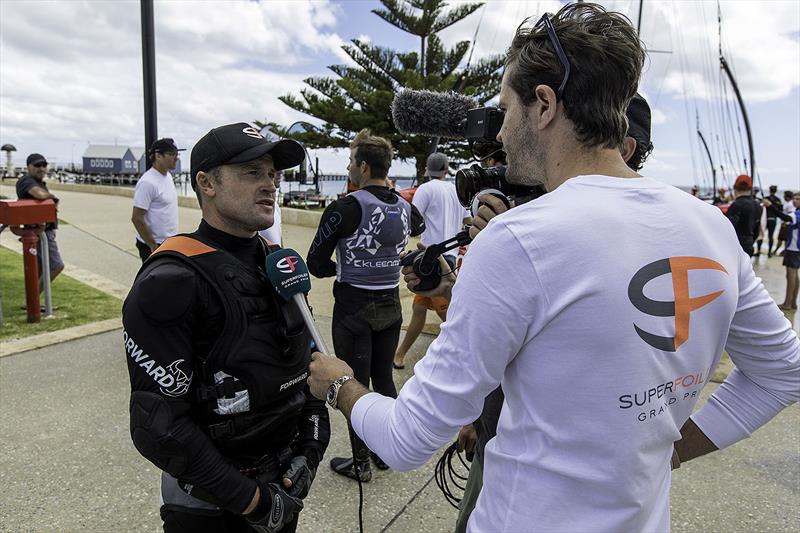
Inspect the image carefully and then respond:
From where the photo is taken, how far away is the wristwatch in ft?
4.11

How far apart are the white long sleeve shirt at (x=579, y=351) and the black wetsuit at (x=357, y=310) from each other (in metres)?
2.06

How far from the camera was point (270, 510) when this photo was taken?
157 centimetres

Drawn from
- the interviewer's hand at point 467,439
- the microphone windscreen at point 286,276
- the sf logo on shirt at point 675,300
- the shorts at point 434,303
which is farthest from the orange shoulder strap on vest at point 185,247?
the shorts at point 434,303

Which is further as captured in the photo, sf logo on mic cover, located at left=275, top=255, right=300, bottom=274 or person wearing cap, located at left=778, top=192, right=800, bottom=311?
person wearing cap, located at left=778, top=192, right=800, bottom=311

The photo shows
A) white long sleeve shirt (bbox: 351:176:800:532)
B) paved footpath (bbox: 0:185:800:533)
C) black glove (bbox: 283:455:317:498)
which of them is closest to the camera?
white long sleeve shirt (bbox: 351:176:800:532)

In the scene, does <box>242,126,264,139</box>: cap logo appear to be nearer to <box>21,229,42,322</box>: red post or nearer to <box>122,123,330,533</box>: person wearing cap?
<box>122,123,330,533</box>: person wearing cap

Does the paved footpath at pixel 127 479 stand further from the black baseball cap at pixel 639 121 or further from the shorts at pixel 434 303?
the black baseball cap at pixel 639 121

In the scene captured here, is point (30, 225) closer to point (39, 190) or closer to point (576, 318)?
point (39, 190)

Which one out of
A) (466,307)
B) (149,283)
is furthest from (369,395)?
(149,283)

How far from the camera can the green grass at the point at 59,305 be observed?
5.34m

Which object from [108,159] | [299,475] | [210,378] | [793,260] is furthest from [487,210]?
[108,159]

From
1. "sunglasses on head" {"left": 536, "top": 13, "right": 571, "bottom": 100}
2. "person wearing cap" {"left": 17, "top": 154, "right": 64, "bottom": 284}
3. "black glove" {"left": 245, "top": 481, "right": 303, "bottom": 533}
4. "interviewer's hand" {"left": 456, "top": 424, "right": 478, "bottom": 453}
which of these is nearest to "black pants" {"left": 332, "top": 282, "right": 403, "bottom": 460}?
"interviewer's hand" {"left": 456, "top": 424, "right": 478, "bottom": 453}

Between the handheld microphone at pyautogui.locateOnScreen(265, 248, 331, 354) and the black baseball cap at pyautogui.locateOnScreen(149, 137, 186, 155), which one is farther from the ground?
the black baseball cap at pyautogui.locateOnScreen(149, 137, 186, 155)

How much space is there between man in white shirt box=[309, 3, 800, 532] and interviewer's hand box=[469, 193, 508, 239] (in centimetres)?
32
